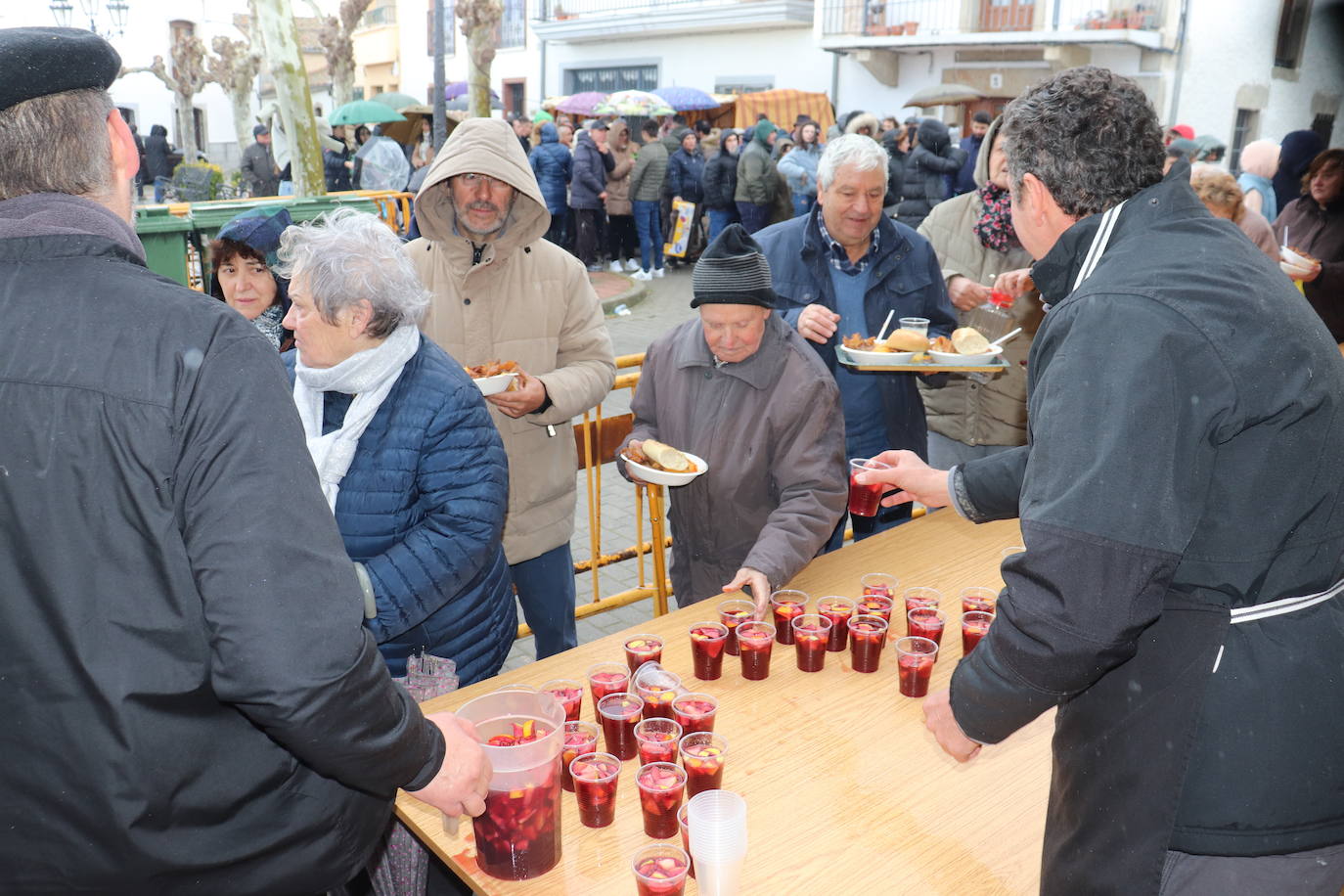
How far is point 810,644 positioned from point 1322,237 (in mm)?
5597

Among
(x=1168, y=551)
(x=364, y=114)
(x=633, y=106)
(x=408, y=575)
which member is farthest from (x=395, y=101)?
(x=1168, y=551)

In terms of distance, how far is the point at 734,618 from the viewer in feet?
9.14

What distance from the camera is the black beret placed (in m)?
1.38

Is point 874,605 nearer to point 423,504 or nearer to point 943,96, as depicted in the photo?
point 423,504

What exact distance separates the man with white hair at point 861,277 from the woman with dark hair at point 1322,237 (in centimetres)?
295

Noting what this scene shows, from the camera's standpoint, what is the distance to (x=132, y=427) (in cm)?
139

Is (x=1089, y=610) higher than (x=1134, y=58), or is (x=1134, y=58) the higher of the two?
(x=1134, y=58)

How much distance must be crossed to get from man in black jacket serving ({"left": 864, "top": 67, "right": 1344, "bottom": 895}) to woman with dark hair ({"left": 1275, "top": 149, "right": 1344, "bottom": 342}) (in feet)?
16.2

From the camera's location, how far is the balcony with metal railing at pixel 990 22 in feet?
71.5

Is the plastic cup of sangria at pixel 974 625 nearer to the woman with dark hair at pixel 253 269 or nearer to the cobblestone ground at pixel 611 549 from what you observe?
the cobblestone ground at pixel 611 549

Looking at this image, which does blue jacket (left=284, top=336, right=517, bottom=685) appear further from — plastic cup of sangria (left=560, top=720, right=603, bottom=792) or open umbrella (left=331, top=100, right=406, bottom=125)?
open umbrella (left=331, top=100, right=406, bottom=125)

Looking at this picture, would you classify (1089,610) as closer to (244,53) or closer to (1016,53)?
(1016,53)

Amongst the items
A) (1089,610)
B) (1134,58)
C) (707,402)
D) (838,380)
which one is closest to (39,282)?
(1089,610)

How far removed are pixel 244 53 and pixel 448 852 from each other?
37.1 metres
